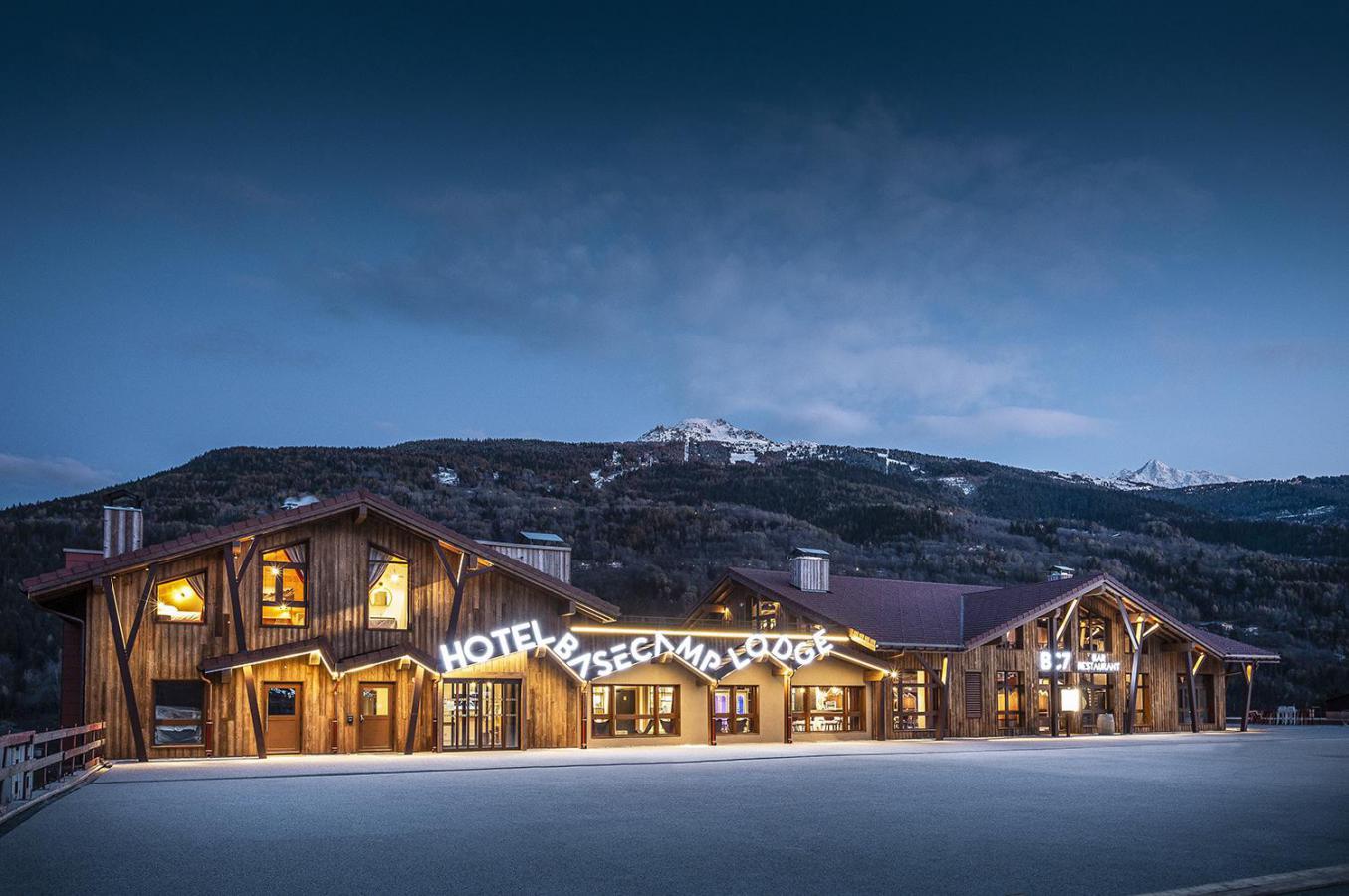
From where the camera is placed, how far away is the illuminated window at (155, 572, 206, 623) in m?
24.4

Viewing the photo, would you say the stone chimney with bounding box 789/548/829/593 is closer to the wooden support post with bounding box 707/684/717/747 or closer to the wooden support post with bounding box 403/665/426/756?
the wooden support post with bounding box 707/684/717/747

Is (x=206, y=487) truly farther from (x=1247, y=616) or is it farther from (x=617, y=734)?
(x=1247, y=616)

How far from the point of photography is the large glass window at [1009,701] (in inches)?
1400

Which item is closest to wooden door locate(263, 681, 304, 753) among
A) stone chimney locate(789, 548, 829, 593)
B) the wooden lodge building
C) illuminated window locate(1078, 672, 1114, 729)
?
the wooden lodge building

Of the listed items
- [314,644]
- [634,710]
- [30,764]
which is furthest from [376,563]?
[30,764]

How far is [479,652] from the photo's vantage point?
26984mm

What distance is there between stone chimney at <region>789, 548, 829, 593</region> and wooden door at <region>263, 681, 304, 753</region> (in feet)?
53.5

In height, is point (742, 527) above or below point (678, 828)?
above

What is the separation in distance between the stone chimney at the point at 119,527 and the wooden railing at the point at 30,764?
4.86m

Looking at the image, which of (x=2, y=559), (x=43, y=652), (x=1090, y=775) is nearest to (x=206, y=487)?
(x=2, y=559)

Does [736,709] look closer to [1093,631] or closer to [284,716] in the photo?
[284,716]

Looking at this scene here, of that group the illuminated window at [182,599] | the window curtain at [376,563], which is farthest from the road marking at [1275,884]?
the illuminated window at [182,599]

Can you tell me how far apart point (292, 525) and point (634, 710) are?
9939 mm

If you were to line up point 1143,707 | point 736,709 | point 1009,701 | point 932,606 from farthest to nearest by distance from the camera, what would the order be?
point 1143,707
point 932,606
point 1009,701
point 736,709
